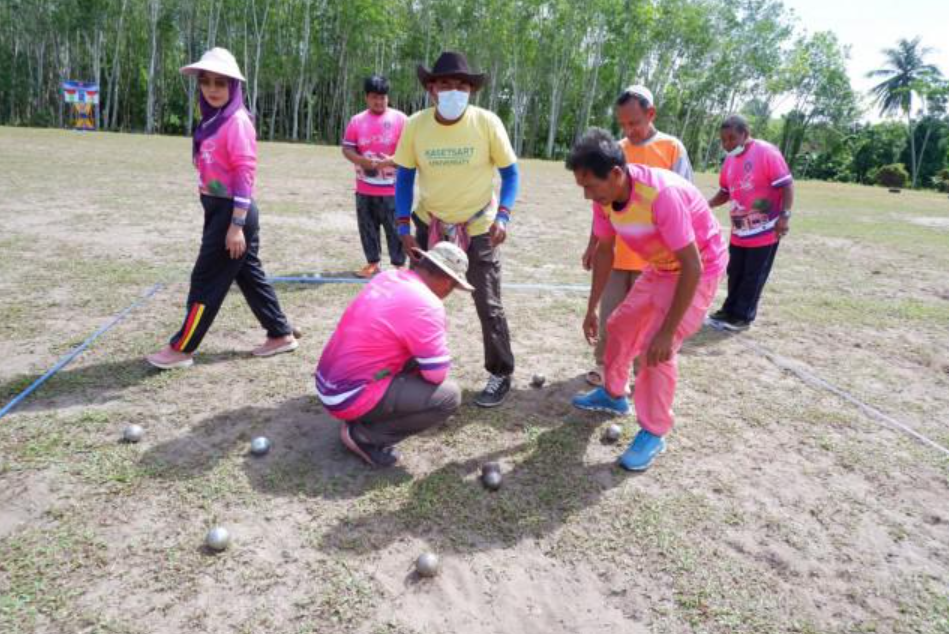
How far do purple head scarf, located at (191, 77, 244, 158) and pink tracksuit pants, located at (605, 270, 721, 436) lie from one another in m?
3.22

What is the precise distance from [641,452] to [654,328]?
0.84m

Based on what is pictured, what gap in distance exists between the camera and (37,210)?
1064 cm

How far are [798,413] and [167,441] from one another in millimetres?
4744

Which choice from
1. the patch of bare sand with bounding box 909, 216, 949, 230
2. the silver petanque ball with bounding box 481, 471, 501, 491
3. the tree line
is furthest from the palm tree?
the silver petanque ball with bounding box 481, 471, 501, 491

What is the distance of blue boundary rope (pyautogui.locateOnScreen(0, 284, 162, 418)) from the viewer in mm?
4383

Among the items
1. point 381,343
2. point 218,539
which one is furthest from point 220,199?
point 218,539

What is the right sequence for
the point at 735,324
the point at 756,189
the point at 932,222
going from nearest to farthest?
the point at 756,189 < the point at 735,324 < the point at 932,222

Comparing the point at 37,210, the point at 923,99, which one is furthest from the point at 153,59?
the point at 923,99

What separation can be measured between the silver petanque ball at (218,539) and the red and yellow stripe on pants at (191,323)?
2.34 m

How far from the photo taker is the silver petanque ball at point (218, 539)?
302 cm

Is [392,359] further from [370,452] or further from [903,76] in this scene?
[903,76]

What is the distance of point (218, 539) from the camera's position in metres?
3.02

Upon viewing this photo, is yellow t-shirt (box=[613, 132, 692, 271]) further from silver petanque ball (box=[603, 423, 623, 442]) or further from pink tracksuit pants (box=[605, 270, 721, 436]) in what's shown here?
silver petanque ball (box=[603, 423, 623, 442])

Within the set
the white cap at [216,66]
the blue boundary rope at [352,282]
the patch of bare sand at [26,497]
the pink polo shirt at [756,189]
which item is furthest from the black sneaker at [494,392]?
the pink polo shirt at [756,189]
